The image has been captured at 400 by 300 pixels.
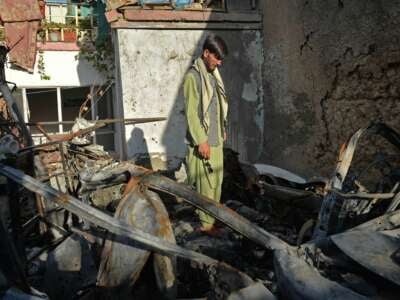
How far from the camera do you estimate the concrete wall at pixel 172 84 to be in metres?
6.59

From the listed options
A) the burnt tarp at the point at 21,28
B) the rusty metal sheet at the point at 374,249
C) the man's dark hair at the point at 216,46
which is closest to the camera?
the rusty metal sheet at the point at 374,249

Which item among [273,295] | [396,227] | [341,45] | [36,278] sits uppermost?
[341,45]

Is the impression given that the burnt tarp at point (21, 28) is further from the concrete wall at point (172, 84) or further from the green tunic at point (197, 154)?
the green tunic at point (197, 154)

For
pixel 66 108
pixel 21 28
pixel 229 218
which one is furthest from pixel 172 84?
pixel 229 218

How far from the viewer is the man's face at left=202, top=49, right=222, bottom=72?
399 centimetres

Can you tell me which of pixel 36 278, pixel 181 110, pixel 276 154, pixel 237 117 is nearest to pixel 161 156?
pixel 181 110

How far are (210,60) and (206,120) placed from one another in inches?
22.4

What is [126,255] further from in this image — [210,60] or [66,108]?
[66,108]

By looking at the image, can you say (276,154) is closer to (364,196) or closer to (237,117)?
(237,117)

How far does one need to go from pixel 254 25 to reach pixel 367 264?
5.71 meters

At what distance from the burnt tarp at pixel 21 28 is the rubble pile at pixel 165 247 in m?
4.80

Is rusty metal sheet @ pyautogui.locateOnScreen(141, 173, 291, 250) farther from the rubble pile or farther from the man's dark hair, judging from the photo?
the man's dark hair

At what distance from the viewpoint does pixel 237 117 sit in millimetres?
7145

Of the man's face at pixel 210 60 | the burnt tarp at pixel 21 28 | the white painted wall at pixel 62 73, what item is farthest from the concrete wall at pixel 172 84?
the man's face at pixel 210 60
